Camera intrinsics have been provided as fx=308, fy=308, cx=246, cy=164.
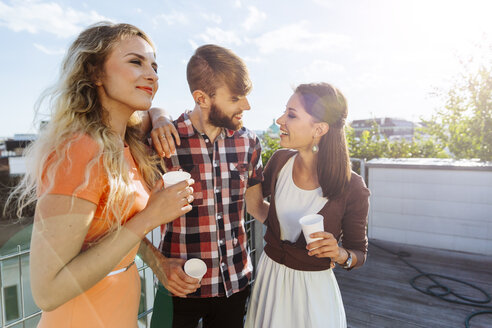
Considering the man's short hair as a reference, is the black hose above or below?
below

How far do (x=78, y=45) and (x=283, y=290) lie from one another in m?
1.49

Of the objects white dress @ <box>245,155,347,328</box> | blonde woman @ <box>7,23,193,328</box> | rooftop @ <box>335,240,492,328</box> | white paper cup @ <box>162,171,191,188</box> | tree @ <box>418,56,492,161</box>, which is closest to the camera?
blonde woman @ <box>7,23,193,328</box>

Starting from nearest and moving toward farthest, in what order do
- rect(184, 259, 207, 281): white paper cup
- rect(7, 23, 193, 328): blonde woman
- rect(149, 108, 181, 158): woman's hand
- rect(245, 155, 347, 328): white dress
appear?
rect(7, 23, 193, 328): blonde woman, rect(184, 259, 207, 281): white paper cup, rect(149, 108, 181, 158): woman's hand, rect(245, 155, 347, 328): white dress

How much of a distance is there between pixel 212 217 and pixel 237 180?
242 mm

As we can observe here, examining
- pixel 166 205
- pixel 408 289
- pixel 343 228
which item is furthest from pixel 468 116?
pixel 166 205

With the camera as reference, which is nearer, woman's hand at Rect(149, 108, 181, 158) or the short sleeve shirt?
the short sleeve shirt

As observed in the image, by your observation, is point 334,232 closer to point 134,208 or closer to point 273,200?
point 273,200

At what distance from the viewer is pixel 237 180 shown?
5.41 ft

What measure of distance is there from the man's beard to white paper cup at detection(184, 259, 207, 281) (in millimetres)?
696

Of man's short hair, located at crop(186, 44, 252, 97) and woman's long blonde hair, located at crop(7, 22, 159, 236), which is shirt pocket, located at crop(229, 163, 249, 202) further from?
woman's long blonde hair, located at crop(7, 22, 159, 236)

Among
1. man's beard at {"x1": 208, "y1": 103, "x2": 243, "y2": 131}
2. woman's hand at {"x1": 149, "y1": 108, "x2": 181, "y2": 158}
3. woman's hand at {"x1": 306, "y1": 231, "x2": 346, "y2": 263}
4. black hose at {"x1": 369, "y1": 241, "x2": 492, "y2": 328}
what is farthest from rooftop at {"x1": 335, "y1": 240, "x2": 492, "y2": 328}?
woman's hand at {"x1": 149, "y1": 108, "x2": 181, "y2": 158}

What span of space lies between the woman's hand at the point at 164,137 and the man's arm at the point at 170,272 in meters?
0.50

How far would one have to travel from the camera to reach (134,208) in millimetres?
1127

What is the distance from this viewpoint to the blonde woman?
87cm
